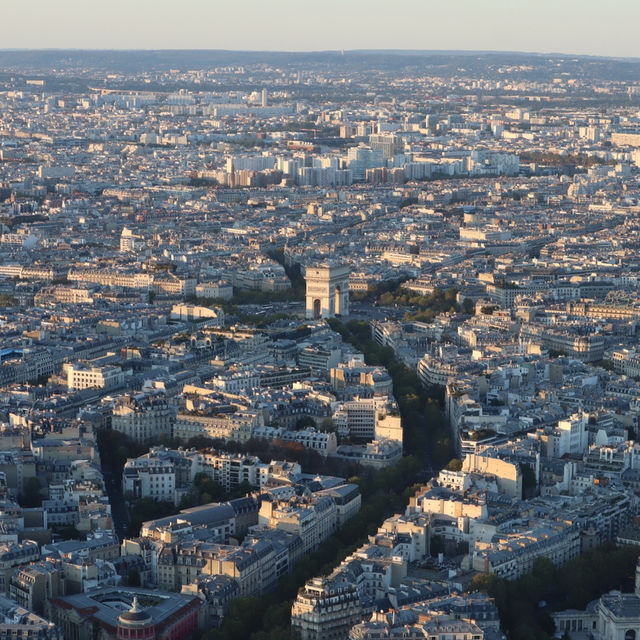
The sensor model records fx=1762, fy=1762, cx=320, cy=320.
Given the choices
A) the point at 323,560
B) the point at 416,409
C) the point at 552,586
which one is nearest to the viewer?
the point at 552,586

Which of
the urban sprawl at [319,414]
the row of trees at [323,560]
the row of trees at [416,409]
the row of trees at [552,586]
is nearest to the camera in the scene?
the row of trees at [323,560]

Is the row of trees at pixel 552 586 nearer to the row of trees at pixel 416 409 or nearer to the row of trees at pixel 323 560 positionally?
the row of trees at pixel 323 560

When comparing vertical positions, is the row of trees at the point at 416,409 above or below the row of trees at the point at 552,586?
below

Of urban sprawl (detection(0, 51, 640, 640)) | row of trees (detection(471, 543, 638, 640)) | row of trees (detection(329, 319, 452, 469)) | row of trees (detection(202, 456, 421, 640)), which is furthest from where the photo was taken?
row of trees (detection(329, 319, 452, 469))

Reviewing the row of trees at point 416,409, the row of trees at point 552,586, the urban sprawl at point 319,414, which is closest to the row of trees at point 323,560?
the urban sprawl at point 319,414

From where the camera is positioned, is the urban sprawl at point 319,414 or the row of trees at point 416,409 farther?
the row of trees at point 416,409

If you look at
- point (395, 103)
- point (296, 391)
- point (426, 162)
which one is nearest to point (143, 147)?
point (426, 162)

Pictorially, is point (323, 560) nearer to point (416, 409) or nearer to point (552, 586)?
point (552, 586)

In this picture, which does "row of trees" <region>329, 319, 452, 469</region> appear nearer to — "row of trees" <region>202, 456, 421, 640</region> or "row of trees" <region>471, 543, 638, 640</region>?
"row of trees" <region>202, 456, 421, 640</region>

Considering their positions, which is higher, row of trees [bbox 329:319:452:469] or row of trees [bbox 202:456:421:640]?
row of trees [bbox 202:456:421:640]

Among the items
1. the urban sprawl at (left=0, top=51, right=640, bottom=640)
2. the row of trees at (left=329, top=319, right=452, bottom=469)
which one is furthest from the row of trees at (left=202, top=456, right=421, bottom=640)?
the row of trees at (left=329, top=319, right=452, bottom=469)

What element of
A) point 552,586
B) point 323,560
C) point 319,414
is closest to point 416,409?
point 319,414

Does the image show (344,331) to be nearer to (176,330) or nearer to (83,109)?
(176,330)
